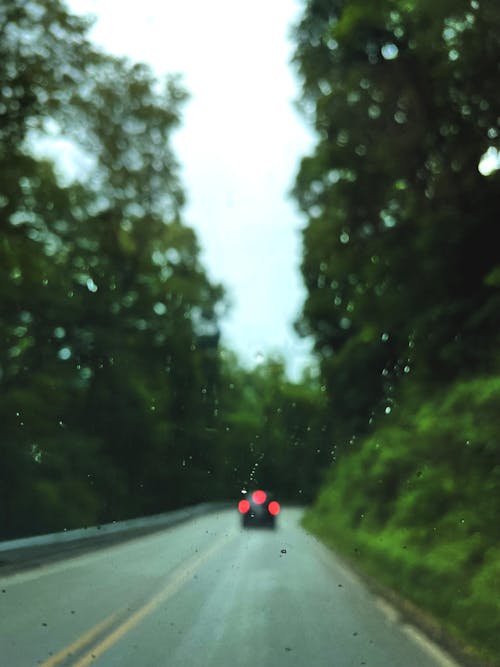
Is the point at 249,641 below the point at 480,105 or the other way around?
below

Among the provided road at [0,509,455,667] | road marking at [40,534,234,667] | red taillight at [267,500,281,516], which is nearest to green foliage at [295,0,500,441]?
road at [0,509,455,667]

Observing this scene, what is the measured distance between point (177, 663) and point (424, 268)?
16.8m

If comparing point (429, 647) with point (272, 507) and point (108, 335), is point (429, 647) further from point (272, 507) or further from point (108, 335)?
point (108, 335)

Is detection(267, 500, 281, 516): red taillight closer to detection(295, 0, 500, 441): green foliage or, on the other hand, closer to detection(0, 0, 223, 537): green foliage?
detection(0, 0, 223, 537): green foliage

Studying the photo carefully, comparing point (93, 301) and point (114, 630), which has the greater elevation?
point (93, 301)

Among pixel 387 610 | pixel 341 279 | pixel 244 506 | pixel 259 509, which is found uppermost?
pixel 341 279

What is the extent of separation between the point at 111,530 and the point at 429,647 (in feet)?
73.8

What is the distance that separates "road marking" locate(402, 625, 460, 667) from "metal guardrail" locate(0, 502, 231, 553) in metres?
11.0

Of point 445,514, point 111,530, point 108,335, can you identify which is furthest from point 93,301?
point 445,514

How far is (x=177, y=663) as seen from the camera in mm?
9289

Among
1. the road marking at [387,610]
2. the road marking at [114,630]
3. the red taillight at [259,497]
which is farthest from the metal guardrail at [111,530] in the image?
the road marking at [387,610]

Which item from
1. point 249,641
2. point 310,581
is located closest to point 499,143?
point 310,581

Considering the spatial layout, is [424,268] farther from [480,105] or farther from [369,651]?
[369,651]

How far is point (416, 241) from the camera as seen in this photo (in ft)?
81.4
